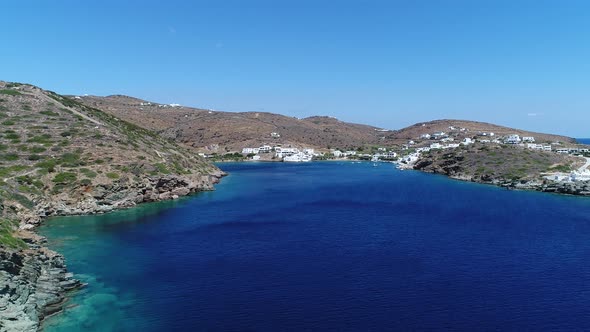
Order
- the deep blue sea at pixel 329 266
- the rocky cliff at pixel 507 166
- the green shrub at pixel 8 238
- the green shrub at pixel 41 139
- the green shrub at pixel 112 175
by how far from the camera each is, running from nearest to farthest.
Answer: the deep blue sea at pixel 329 266, the green shrub at pixel 8 238, the green shrub at pixel 112 175, the green shrub at pixel 41 139, the rocky cliff at pixel 507 166

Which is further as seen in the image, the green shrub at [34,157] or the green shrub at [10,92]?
the green shrub at [10,92]

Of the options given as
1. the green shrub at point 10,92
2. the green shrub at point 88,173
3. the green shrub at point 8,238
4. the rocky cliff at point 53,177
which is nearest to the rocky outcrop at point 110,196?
the rocky cliff at point 53,177

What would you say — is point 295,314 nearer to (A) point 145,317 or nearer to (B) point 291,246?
(A) point 145,317

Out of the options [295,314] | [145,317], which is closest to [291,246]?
[295,314]

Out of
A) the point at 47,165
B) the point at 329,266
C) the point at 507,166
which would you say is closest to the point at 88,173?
the point at 47,165

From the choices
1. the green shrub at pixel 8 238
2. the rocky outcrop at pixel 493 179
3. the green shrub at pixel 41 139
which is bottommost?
the green shrub at pixel 8 238

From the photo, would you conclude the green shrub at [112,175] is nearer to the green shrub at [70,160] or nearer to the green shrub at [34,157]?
the green shrub at [70,160]

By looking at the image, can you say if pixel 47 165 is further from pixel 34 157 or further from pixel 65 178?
pixel 65 178
